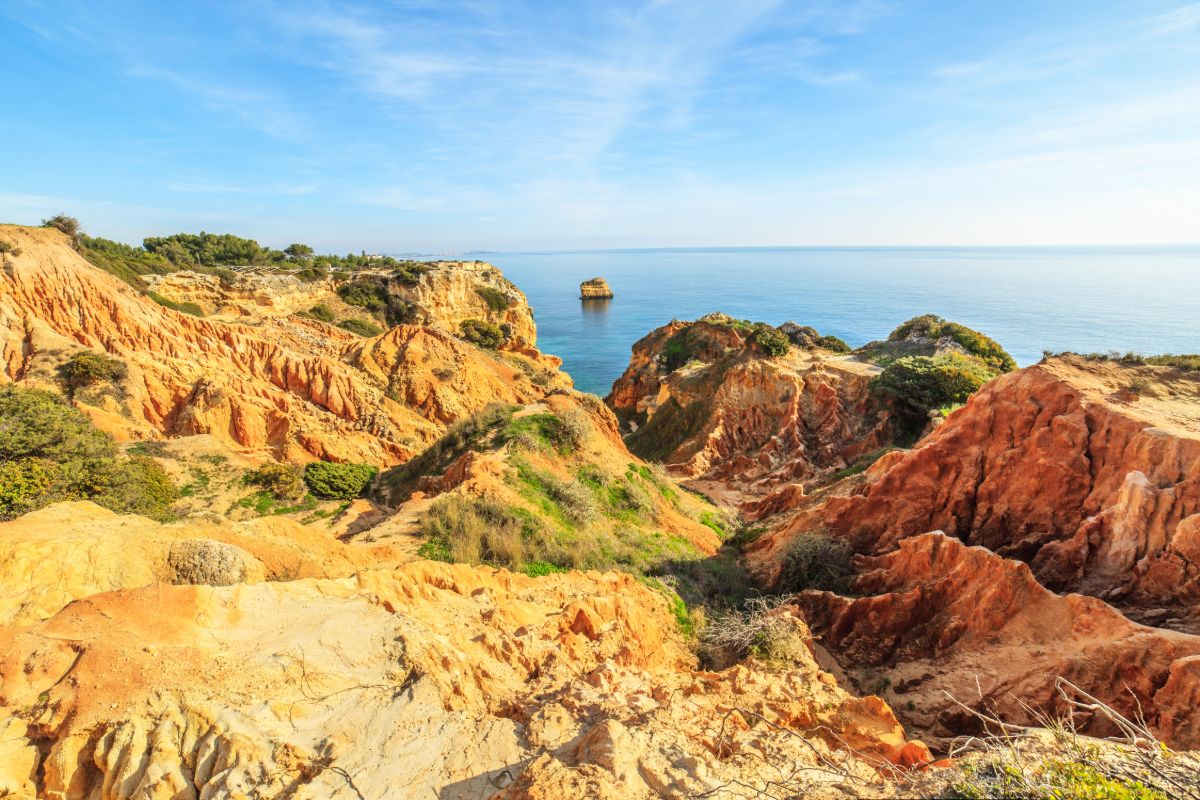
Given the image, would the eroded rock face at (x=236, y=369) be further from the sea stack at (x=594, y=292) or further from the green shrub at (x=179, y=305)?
the sea stack at (x=594, y=292)

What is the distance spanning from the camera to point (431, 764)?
460cm

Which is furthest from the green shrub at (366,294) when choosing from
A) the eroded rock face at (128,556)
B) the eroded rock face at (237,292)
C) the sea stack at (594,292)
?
the sea stack at (594,292)

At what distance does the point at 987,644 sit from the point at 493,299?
2117 inches

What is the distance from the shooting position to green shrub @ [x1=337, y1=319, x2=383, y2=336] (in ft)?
133

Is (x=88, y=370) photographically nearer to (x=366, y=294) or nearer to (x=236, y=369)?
(x=236, y=369)

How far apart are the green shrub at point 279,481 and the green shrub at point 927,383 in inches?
1025

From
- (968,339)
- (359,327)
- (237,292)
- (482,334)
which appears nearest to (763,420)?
(968,339)

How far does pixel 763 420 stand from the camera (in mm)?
28812

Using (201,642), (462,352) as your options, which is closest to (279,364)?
(462,352)

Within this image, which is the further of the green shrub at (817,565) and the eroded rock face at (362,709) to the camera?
the green shrub at (817,565)

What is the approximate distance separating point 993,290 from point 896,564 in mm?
138135

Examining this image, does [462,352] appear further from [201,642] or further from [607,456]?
[201,642]

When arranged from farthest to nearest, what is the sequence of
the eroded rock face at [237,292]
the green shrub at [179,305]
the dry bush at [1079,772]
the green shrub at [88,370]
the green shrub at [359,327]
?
the green shrub at [359,327] < the eroded rock face at [237,292] < the green shrub at [179,305] < the green shrub at [88,370] < the dry bush at [1079,772]

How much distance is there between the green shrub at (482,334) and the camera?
5081cm
